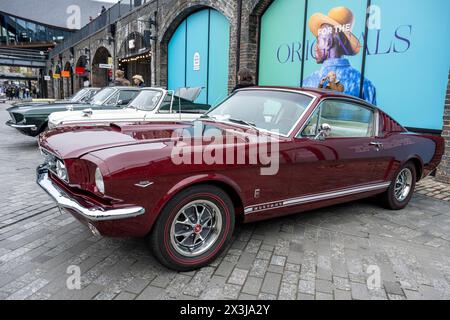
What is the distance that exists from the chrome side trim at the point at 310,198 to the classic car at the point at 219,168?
0.01m

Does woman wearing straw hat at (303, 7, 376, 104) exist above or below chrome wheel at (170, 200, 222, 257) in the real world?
above

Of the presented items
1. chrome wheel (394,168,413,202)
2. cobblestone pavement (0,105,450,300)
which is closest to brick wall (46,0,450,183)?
chrome wheel (394,168,413,202)

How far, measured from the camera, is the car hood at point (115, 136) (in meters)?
2.77

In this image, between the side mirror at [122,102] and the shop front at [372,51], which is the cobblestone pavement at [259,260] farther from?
the side mirror at [122,102]

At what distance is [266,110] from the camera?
379cm

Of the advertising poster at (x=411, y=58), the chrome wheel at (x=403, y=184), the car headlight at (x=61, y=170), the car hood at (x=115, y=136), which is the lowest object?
the chrome wheel at (x=403, y=184)

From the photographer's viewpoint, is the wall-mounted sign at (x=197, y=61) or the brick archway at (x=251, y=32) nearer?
the brick archway at (x=251, y=32)

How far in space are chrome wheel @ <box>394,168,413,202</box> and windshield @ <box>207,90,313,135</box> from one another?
2043mm

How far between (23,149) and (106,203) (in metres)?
7.42

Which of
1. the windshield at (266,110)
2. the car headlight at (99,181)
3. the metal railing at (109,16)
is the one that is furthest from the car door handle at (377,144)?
the metal railing at (109,16)

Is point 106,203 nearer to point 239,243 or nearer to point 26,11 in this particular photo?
point 239,243

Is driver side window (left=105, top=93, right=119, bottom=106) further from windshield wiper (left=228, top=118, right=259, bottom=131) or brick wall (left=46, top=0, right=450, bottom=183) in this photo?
windshield wiper (left=228, top=118, right=259, bottom=131)

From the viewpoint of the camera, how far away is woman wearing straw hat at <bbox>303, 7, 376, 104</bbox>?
7.79 m
